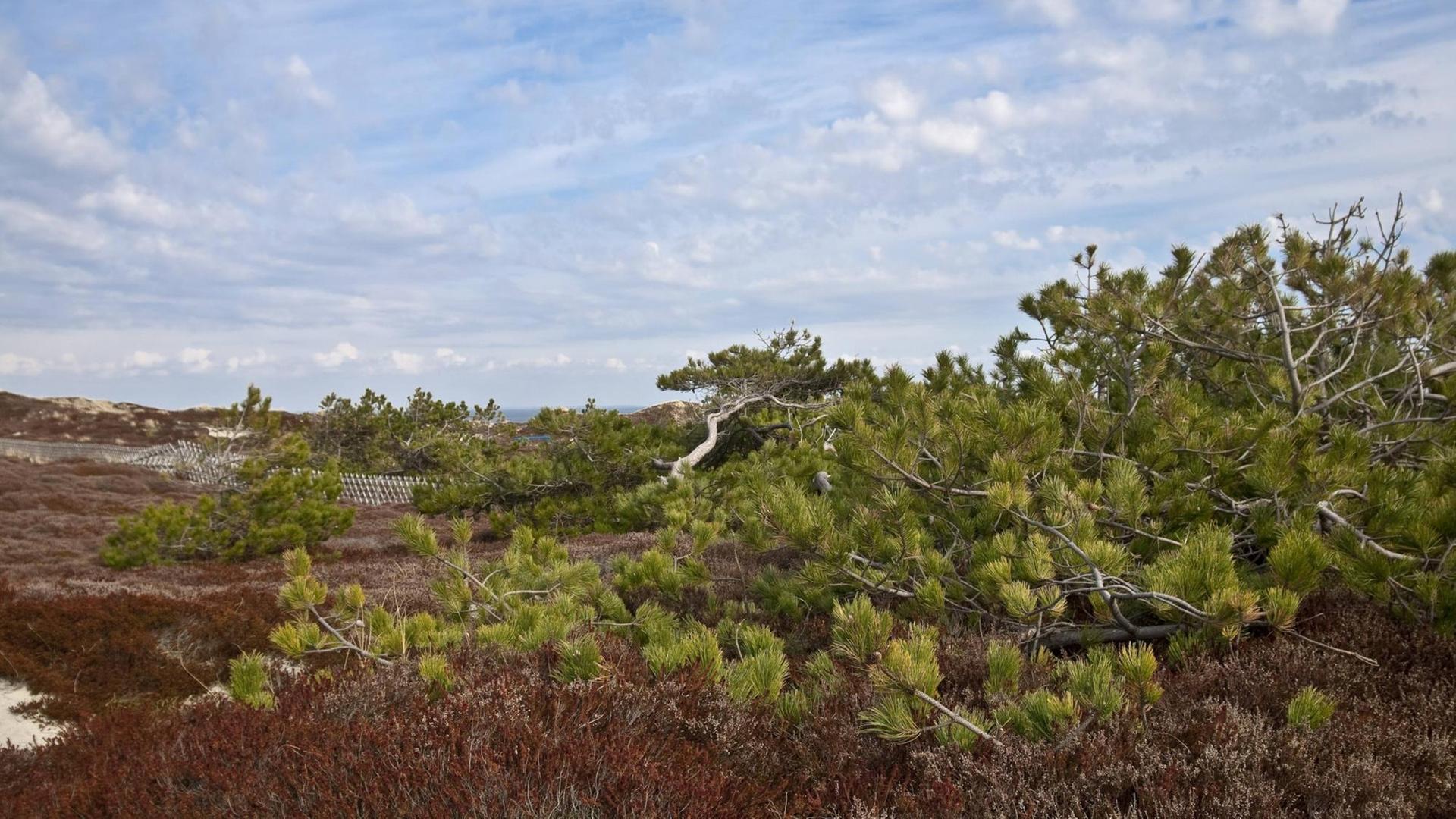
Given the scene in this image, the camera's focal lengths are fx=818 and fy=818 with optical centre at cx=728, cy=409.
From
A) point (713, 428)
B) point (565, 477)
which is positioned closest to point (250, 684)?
point (565, 477)

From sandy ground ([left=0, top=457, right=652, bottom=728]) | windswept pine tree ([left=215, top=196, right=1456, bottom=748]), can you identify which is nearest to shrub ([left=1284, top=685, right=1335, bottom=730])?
windswept pine tree ([left=215, top=196, right=1456, bottom=748])

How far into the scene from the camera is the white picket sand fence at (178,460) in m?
23.5

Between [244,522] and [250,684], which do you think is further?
[244,522]

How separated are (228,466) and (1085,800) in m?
14.0

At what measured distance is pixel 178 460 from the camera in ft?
94.9

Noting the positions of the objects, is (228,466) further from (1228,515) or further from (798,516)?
(1228,515)

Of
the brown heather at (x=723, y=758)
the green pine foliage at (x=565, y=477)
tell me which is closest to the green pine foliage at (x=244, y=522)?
the green pine foliage at (x=565, y=477)

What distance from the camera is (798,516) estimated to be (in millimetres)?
3791

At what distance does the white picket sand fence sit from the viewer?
23516mm

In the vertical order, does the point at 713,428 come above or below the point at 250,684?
above

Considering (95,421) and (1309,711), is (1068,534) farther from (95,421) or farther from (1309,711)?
(95,421)

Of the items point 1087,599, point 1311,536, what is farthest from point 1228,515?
point 1311,536

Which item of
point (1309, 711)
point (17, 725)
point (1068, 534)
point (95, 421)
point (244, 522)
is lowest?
point (17, 725)

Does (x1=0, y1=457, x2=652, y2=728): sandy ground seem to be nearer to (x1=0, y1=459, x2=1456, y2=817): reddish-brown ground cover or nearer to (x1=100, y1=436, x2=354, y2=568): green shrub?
(x1=100, y1=436, x2=354, y2=568): green shrub
